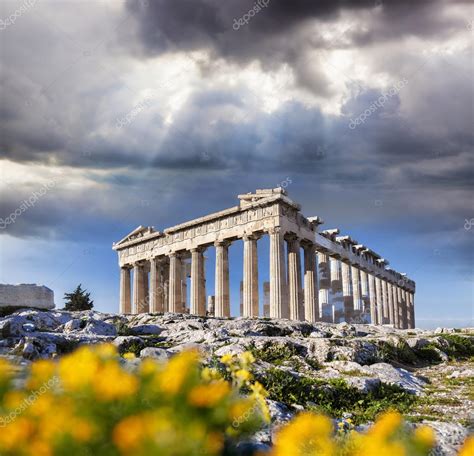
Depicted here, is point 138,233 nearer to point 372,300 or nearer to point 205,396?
point 372,300

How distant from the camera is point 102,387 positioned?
2.14 metres

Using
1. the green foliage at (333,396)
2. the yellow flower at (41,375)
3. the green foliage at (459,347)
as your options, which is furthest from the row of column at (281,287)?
the yellow flower at (41,375)

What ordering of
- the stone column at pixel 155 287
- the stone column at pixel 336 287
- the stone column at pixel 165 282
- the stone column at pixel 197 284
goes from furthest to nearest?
1. the stone column at pixel 165 282
2. the stone column at pixel 336 287
3. the stone column at pixel 155 287
4. the stone column at pixel 197 284

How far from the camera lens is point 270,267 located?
124 ft

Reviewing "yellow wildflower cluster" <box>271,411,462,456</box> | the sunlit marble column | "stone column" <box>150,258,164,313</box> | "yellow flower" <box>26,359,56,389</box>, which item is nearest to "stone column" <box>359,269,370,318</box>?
the sunlit marble column

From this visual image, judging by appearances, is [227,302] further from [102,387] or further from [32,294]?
[102,387]

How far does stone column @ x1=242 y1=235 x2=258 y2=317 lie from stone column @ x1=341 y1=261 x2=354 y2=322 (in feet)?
51.6

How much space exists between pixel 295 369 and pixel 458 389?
14.1 feet

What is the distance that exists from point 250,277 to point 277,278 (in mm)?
2782

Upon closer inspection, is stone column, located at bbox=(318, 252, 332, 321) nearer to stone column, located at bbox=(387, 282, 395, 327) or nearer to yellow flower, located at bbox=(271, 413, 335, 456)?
stone column, located at bbox=(387, 282, 395, 327)

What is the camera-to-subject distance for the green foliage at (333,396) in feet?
31.9

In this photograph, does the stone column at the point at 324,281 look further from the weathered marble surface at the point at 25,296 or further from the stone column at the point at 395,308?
the weathered marble surface at the point at 25,296

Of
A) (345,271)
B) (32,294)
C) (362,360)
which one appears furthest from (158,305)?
(362,360)

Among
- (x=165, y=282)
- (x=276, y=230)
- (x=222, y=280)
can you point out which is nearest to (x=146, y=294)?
(x=165, y=282)
